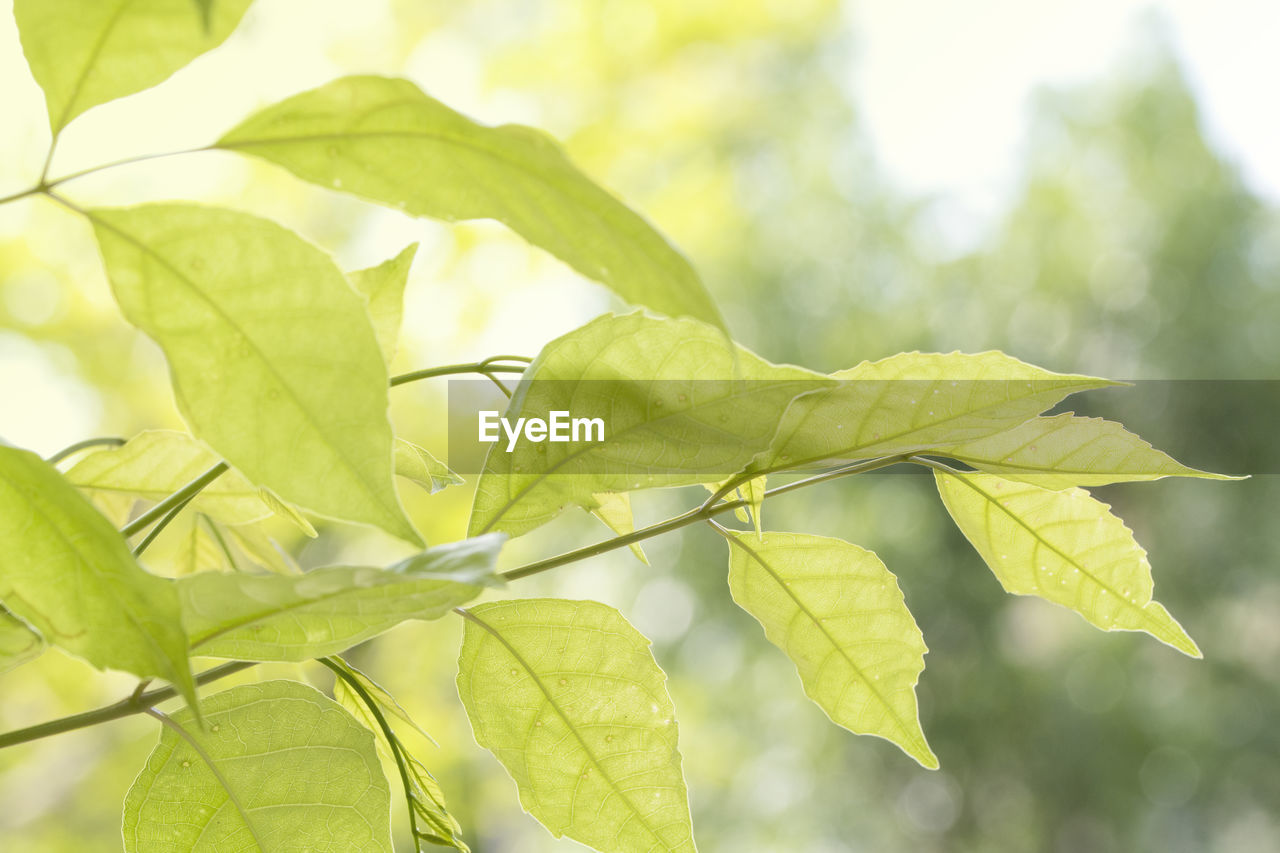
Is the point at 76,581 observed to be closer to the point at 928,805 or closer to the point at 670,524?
the point at 670,524

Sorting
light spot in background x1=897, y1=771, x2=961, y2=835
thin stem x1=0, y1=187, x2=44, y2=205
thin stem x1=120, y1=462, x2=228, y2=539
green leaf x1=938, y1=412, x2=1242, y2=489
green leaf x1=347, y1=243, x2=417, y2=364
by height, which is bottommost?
light spot in background x1=897, y1=771, x2=961, y2=835

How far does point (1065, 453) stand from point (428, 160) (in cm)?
11

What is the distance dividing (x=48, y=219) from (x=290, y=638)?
2.72 m

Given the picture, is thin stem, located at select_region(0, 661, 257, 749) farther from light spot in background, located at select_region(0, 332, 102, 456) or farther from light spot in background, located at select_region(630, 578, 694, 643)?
light spot in background, located at select_region(630, 578, 694, 643)

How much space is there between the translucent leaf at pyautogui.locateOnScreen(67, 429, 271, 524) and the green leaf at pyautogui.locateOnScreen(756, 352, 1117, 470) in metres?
0.14

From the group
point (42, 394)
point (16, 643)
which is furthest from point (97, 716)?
point (42, 394)

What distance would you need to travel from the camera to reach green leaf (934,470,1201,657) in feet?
0.57

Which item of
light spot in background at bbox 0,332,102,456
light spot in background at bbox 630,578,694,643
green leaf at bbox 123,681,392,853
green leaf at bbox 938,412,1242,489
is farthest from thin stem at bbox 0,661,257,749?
light spot in background at bbox 630,578,694,643

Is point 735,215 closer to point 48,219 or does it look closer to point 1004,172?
point 1004,172

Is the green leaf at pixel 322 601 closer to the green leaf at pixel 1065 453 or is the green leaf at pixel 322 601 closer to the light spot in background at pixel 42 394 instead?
the green leaf at pixel 1065 453

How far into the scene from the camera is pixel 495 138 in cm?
11

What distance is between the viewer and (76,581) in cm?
10

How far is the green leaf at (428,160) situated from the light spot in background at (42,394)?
243 centimetres

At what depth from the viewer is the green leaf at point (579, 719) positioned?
6.3 inches
